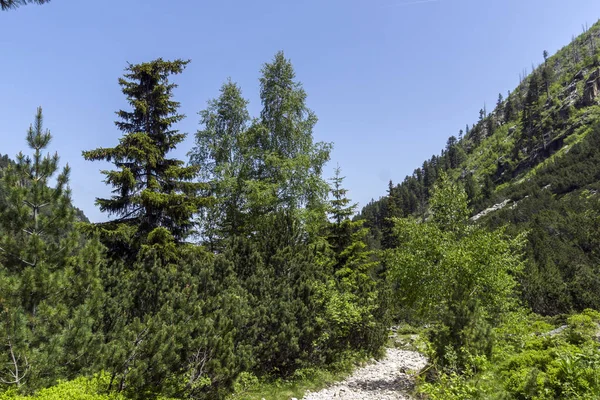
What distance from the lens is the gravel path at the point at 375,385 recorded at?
36.1ft

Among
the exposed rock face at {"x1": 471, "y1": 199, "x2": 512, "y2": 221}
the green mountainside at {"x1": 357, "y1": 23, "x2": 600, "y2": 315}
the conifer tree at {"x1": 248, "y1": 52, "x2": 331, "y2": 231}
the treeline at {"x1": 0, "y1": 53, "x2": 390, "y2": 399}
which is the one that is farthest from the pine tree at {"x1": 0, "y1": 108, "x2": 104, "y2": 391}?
the exposed rock face at {"x1": 471, "y1": 199, "x2": 512, "y2": 221}

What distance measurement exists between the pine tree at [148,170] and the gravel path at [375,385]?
26.7 feet

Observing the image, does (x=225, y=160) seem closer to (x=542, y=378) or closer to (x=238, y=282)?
(x=238, y=282)

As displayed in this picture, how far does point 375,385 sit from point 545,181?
3116 inches

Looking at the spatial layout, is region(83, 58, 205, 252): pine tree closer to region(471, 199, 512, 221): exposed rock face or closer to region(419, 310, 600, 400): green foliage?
region(419, 310, 600, 400): green foliage

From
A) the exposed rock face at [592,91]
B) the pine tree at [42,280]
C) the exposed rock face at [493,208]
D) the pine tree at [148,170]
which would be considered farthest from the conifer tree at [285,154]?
the exposed rock face at [592,91]

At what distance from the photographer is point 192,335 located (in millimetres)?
7855

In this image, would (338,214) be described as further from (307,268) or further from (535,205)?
(535,205)

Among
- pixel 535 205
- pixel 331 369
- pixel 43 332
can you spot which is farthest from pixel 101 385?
pixel 535 205

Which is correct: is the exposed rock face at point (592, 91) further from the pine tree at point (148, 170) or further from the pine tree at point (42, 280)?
the pine tree at point (42, 280)

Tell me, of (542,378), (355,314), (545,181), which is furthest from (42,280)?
(545,181)

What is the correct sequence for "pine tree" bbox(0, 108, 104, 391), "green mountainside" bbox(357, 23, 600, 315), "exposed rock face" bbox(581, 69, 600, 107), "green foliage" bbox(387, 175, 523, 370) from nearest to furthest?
"pine tree" bbox(0, 108, 104, 391)
"green foliage" bbox(387, 175, 523, 370)
"green mountainside" bbox(357, 23, 600, 315)
"exposed rock face" bbox(581, 69, 600, 107)

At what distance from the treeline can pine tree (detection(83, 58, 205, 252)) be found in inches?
2.2

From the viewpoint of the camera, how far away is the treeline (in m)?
6.52
